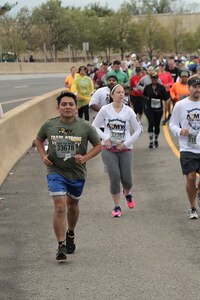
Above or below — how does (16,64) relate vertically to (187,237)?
below

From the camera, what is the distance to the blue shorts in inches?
290

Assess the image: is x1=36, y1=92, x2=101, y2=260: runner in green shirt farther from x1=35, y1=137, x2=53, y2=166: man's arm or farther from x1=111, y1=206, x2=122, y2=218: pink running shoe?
x1=111, y1=206, x2=122, y2=218: pink running shoe

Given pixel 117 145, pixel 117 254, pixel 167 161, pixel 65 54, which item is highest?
pixel 117 145

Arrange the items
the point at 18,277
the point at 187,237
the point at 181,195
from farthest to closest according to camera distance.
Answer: the point at 181,195, the point at 187,237, the point at 18,277

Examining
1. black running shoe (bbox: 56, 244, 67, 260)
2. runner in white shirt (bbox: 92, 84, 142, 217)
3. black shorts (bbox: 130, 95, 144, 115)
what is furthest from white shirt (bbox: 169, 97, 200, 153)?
black shorts (bbox: 130, 95, 144, 115)

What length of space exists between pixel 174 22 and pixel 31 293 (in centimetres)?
9245

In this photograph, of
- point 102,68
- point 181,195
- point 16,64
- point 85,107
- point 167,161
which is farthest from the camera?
point 16,64

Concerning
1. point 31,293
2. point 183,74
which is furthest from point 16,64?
point 31,293

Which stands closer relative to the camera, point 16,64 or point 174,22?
point 16,64

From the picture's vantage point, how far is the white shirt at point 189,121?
9109mm

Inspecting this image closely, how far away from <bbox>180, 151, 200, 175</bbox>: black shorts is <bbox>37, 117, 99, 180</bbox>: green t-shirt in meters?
1.97

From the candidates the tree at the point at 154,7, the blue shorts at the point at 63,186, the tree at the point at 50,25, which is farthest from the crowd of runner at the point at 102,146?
the tree at the point at 154,7

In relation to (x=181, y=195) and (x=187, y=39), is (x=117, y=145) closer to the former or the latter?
(x=181, y=195)

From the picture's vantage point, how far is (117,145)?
9539mm
